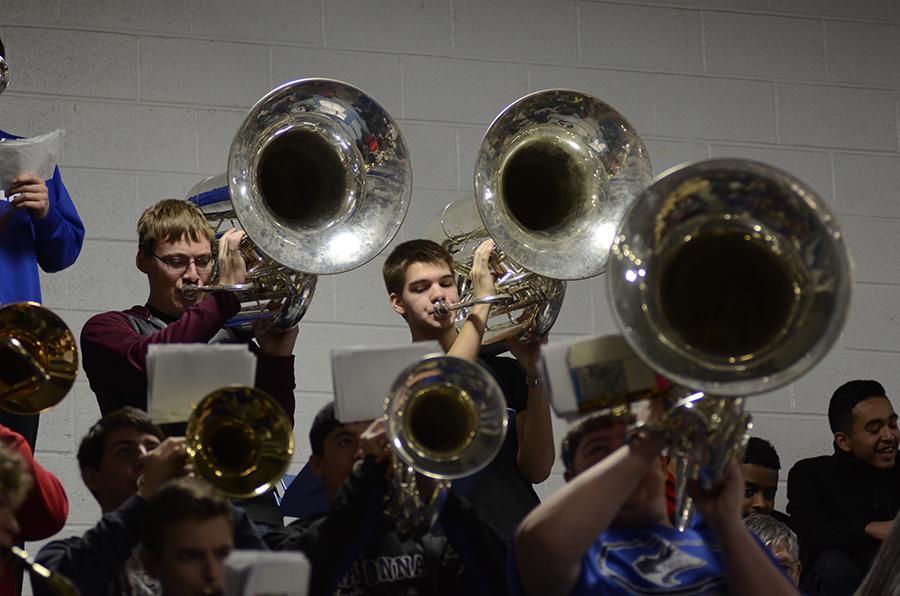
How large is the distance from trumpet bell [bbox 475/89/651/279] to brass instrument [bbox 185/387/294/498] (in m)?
0.78

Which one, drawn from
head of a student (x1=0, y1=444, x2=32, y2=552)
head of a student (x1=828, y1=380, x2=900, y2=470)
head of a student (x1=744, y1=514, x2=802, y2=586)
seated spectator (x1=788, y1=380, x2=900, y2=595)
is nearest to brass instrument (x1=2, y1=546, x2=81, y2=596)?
head of a student (x1=0, y1=444, x2=32, y2=552)

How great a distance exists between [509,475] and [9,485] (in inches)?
47.7

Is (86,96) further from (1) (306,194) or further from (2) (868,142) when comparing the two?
(2) (868,142)

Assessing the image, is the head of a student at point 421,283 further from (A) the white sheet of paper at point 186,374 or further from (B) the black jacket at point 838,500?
(B) the black jacket at point 838,500

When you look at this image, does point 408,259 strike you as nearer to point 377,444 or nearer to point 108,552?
point 377,444

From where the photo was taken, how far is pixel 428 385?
8.13 ft

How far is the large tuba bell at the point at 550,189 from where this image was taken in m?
3.15

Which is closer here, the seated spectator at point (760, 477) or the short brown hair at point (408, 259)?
the short brown hair at point (408, 259)

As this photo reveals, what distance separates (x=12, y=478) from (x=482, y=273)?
4.48ft

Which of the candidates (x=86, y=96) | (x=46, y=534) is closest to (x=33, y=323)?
(x=46, y=534)

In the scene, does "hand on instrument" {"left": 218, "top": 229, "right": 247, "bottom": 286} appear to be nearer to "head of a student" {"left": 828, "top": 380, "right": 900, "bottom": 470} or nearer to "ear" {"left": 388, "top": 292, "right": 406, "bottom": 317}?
"ear" {"left": 388, "top": 292, "right": 406, "bottom": 317}

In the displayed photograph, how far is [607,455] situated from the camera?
2.40 meters

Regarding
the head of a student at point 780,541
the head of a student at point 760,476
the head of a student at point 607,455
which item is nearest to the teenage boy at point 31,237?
the head of a student at point 607,455

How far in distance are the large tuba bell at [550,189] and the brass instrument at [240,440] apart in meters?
0.79
